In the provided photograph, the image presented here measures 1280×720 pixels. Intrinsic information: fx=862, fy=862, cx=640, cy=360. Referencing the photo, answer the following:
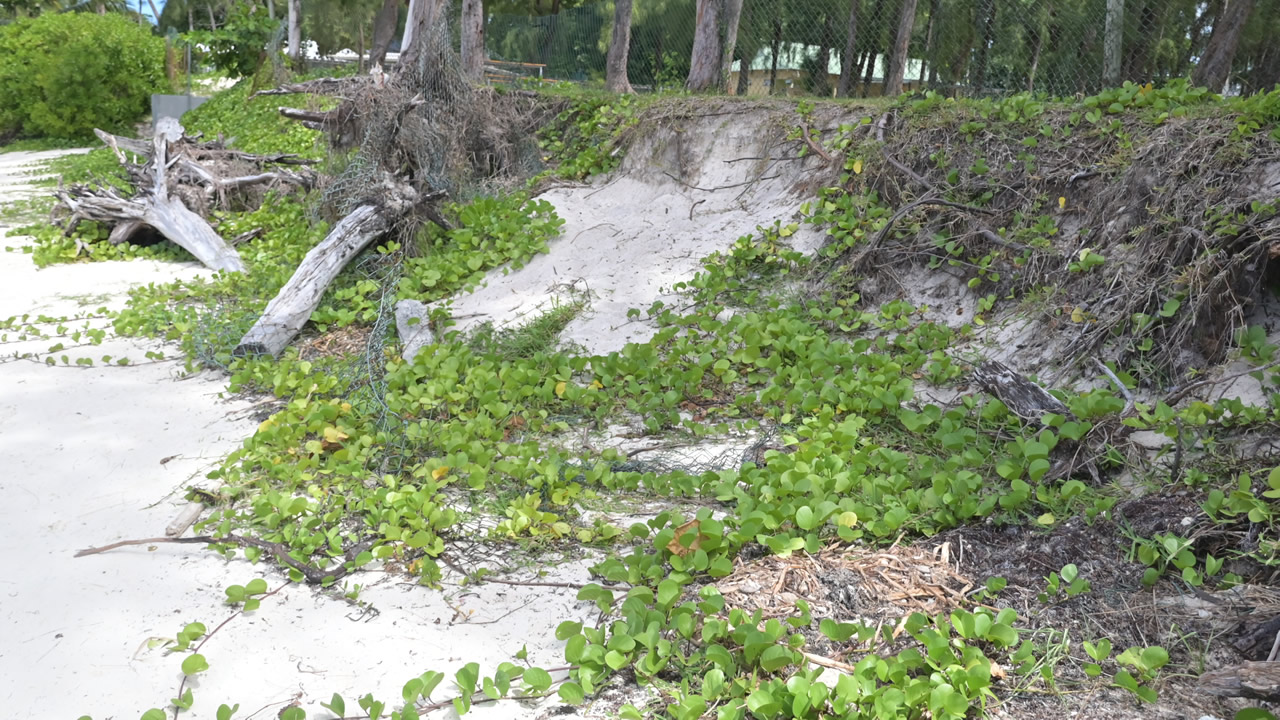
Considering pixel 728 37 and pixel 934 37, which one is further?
pixel 934 37

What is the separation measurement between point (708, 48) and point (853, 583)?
8.29 m

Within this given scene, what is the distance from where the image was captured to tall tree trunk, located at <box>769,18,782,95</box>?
1247 cm

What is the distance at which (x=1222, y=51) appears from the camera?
8.77 metres

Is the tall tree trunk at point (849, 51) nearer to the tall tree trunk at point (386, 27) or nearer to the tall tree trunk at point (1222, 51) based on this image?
the tall tree trunk at point (1222, 51)

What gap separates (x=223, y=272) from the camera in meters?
7.89

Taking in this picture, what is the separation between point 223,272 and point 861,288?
571 centimetres

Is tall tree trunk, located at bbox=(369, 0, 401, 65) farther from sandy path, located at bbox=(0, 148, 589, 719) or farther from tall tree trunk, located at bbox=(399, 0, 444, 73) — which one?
sandy path, located at bbox=(0, 148, 589, 719)

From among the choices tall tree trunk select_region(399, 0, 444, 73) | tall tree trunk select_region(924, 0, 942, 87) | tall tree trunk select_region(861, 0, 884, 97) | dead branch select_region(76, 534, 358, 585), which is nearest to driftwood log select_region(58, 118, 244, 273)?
tall tree trunk select_region(399, 0, 444, 73)

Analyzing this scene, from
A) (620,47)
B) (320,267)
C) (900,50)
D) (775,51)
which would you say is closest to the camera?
(320,267)

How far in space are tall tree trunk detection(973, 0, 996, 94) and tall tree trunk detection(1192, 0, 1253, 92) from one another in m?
2.00

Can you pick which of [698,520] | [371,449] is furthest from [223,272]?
[698,520]

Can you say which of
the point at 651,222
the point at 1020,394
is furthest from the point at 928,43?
the point at 1020,394

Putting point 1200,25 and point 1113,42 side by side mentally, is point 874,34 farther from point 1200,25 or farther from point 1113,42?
point 1113,42

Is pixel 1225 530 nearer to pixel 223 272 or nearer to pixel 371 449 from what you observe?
pixel 371 449
